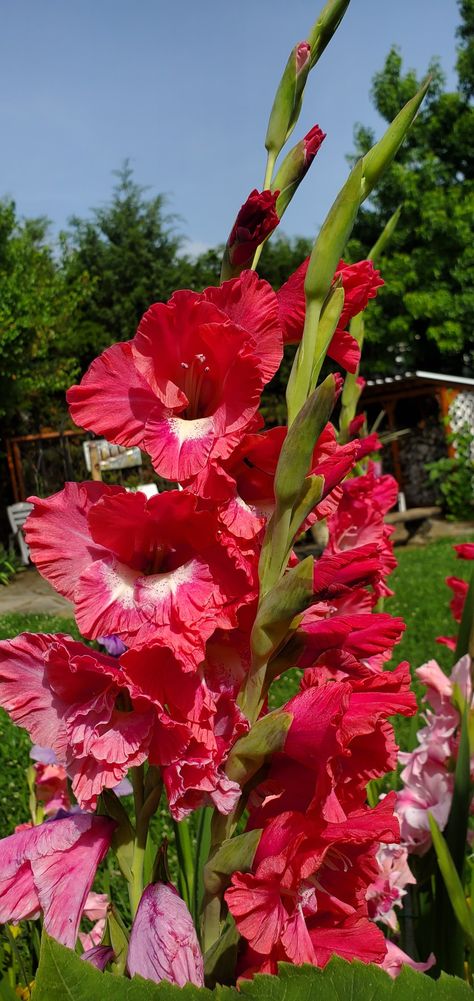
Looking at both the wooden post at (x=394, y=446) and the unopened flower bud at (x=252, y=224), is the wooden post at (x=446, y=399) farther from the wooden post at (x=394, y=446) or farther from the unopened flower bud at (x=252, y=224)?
the unopened flower bud at (x=252, y=224)

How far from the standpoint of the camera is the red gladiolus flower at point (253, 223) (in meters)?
0.80

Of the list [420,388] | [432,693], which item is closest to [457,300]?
[420,388]

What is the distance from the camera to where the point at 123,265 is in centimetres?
2156

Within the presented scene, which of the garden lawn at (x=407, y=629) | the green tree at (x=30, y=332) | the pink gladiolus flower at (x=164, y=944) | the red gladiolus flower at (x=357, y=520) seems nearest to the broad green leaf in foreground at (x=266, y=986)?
the pink gladiolus flower at (x=164, y=944)

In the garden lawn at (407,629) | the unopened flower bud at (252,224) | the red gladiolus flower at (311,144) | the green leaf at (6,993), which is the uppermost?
the red gladiolus flower at (311,144)

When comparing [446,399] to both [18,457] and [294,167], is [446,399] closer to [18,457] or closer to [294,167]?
[18,457]

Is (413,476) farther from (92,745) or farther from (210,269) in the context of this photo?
(92,745)

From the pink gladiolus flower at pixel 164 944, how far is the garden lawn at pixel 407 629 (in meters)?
1.30

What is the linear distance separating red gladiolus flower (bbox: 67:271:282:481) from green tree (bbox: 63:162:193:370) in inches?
768

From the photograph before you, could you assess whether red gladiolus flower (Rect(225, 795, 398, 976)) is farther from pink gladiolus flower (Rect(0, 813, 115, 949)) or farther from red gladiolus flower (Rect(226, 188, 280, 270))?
red gladiolus flower (Rect(226, 188, 280, 270))

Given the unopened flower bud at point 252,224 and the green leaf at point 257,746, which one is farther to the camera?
the unopened flower bud at point 252,224

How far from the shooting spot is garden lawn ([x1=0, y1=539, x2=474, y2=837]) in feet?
11.5

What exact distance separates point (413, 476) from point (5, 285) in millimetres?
9091

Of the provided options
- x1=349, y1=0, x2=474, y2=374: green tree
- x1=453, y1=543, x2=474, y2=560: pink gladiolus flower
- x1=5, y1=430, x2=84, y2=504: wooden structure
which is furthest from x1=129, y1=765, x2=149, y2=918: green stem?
x1=349, y1=0, x2=474, y2=374: green tree
